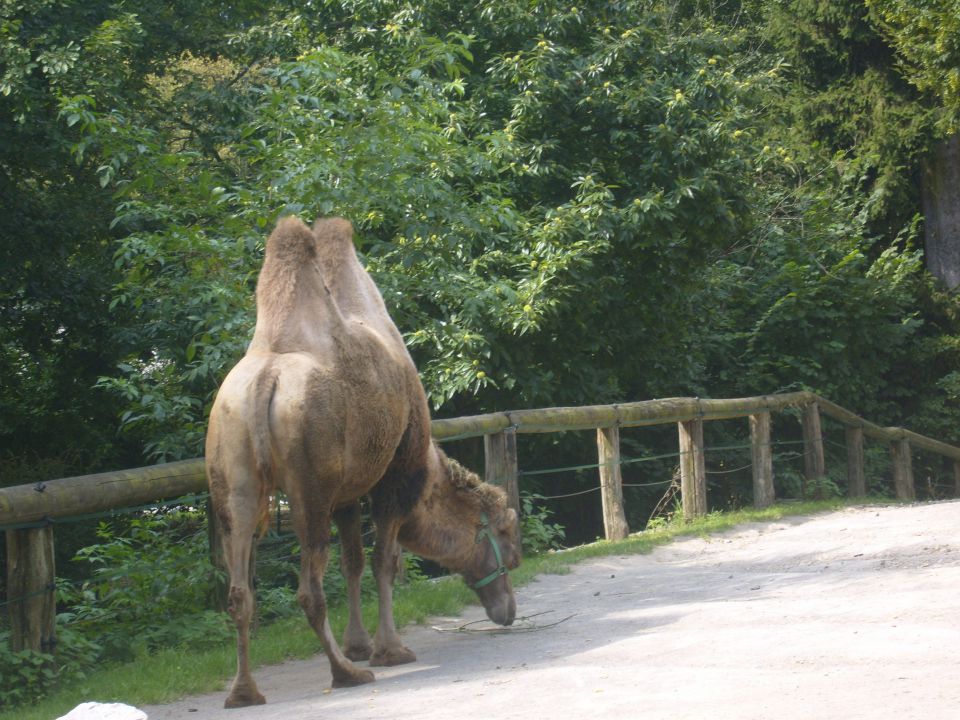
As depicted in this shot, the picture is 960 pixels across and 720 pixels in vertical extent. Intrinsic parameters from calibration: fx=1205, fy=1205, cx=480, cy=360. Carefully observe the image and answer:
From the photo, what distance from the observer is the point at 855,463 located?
16.2 meters

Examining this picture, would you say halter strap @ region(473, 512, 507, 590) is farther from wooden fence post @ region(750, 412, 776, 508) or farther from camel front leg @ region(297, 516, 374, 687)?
wooden fence post @ region(750, 412, 776, 508)

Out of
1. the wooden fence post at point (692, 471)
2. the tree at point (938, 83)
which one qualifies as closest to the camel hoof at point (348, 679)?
the wooden fence post at point (692, 471)

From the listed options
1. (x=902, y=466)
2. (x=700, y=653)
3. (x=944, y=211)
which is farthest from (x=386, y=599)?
(x=944, y=211)

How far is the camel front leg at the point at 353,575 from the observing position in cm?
663

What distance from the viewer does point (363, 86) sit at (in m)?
10.2

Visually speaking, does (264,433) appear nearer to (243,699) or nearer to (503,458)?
(243,699)

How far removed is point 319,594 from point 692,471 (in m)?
7.22

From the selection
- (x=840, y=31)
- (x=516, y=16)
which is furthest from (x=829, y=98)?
(x=516, y=16)

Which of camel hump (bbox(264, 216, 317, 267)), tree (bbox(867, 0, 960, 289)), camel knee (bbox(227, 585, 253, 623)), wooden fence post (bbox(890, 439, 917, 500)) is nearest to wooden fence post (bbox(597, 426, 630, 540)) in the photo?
camel hump (bbox(264, 216, 317, 267))

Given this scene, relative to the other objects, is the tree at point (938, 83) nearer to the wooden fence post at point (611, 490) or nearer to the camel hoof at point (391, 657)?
the wooden fence post at point (611, 490)

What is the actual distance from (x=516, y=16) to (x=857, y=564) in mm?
8078

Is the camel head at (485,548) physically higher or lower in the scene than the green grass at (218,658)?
higher

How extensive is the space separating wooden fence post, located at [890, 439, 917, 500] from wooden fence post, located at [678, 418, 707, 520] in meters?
6.17

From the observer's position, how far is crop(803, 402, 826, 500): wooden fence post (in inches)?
585
